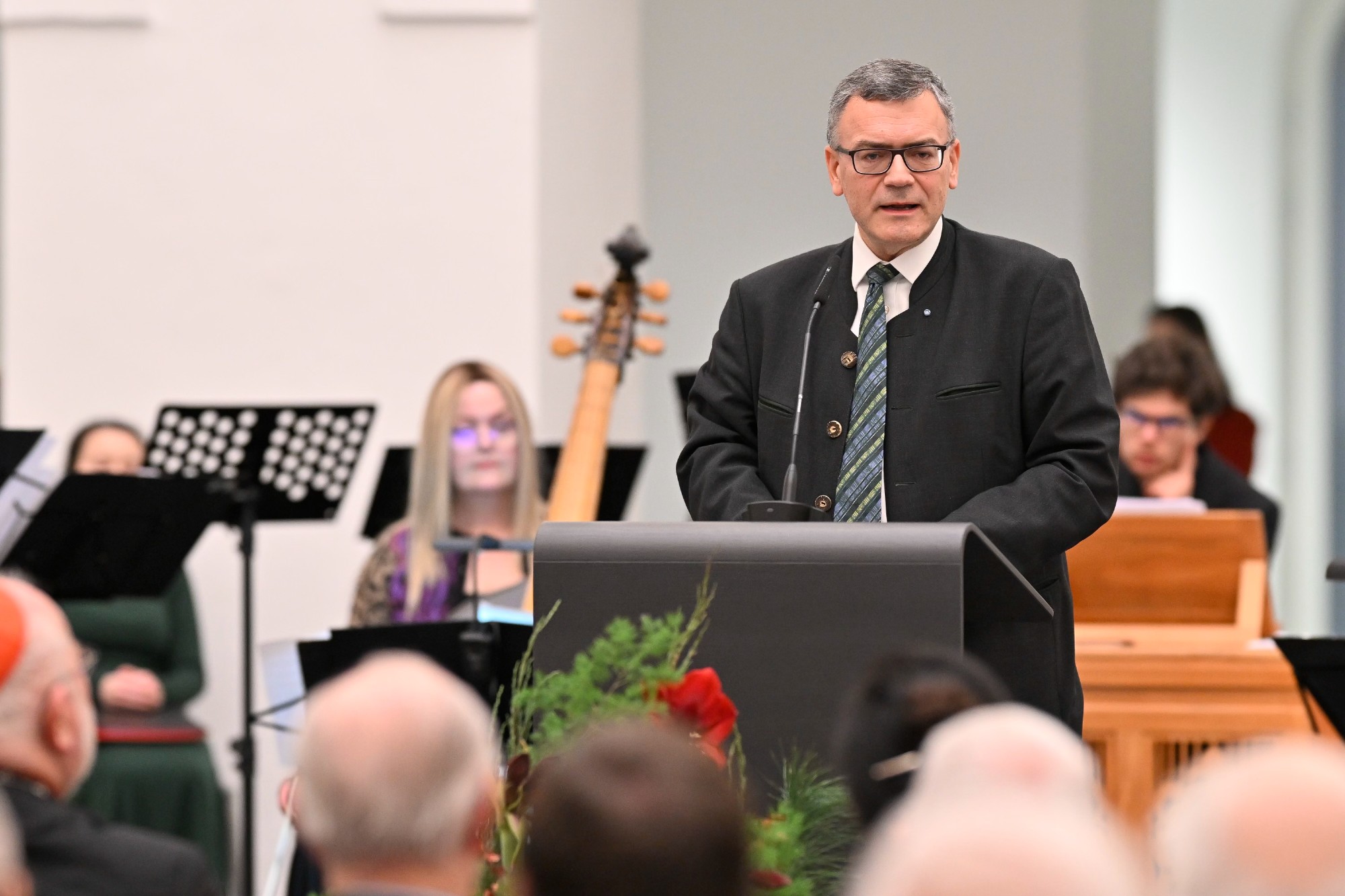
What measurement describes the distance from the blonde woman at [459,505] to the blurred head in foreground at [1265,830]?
3.58m

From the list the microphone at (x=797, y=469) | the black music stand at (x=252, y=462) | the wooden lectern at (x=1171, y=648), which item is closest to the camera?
the microphone at (x=797, y=469)

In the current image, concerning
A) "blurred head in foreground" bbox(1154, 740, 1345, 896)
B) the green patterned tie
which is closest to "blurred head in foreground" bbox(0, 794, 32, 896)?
"blurred head in foreground" bbox(1154, 740, 1345, 896)

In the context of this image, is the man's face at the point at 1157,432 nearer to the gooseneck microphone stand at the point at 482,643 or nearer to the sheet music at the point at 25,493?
the gooseneck microphone stand at the point at 482,643

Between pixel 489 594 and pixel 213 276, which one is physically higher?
pixel 213 276

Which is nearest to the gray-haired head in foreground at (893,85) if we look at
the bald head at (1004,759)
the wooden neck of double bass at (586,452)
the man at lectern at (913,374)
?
the man at lectern at (913,374)

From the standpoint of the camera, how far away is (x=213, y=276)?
6.55 meters

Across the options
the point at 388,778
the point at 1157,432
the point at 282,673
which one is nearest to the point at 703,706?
the point at 388,778

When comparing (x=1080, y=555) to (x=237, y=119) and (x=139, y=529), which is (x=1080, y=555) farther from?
(x=237, y=119)

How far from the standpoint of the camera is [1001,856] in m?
1.02

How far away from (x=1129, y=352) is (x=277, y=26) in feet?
9.28

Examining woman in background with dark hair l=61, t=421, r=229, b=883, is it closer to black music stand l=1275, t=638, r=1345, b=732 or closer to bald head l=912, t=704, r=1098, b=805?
black music stand l=1275, t=638, r=1345, b=732

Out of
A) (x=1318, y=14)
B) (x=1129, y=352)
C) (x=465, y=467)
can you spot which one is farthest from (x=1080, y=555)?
(x=1318, y=14)

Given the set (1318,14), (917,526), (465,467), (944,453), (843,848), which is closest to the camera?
(843,848)

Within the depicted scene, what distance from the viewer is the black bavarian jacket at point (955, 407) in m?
2.54
